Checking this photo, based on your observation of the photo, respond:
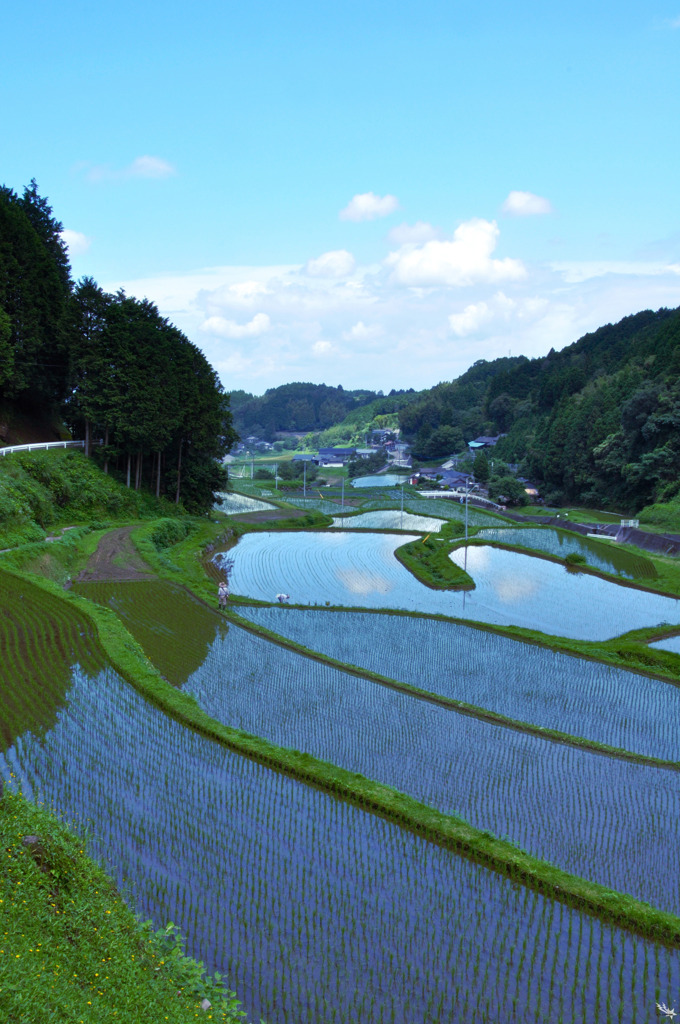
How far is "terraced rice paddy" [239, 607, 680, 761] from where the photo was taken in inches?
444

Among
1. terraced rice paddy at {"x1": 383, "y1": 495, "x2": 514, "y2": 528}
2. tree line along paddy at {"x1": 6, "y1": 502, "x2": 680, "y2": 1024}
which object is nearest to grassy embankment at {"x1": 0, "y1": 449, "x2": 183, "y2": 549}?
tree line along paddy at {"x1": 6, "y1": 502, "x2": 680, "y2": 1024}

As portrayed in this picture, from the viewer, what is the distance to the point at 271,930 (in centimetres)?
588

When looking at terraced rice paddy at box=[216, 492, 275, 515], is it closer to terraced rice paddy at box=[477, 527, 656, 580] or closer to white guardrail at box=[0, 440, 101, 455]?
white guardrail at box=[0, 440, 101, 455]

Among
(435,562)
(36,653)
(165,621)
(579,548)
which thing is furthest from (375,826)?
(579,548)

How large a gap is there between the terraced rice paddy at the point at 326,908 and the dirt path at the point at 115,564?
417 inches

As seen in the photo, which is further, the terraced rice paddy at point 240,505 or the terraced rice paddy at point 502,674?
the terraced rice paddy at point 240,505

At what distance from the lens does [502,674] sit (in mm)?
13562

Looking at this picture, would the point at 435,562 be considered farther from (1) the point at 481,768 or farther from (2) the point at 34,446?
(1) the point at 481,768

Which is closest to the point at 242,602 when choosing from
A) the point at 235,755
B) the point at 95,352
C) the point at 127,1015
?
the point at 235,755

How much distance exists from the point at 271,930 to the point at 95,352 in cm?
2697

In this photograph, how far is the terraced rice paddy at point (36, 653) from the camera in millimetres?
9410

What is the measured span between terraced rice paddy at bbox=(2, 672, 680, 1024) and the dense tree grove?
20.9m

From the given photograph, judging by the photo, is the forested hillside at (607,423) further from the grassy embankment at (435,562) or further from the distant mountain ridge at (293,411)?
the distant mountain ridge at (293,411)

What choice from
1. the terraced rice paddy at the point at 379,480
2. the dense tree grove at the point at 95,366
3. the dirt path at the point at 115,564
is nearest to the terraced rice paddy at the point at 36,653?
the dirt path at the point at 115,564
